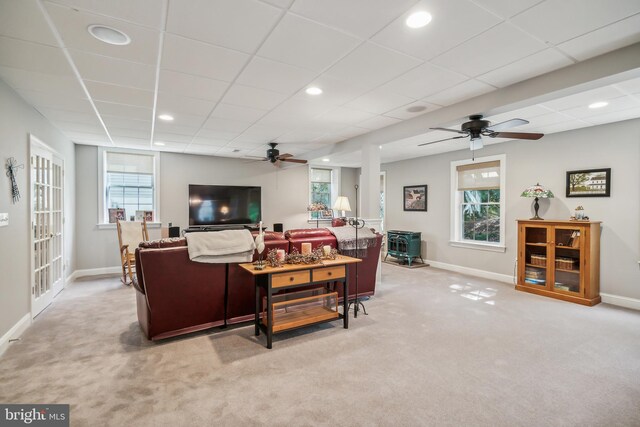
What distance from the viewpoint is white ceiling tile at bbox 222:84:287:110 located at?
311 centimetres

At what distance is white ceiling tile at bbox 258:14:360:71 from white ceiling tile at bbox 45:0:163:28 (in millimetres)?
721

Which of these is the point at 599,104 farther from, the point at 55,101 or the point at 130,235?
the point at 130,235

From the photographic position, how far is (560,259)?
4.43 m

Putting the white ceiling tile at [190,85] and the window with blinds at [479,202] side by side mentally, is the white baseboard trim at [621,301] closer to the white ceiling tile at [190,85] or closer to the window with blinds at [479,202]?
the window with blinds at [479,202]

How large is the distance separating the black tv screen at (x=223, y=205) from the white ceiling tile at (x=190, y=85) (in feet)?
11.7

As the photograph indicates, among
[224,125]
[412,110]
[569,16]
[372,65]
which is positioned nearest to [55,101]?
[224,125]

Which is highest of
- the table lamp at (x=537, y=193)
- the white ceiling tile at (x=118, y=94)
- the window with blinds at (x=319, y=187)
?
the white ceiling tile at (x=118, y=94)

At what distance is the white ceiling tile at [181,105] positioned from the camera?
331cm

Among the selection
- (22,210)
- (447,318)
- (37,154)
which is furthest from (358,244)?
(37,154)

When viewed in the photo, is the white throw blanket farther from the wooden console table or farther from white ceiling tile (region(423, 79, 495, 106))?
white ceiling tile (region(423, 79, 495, 106))

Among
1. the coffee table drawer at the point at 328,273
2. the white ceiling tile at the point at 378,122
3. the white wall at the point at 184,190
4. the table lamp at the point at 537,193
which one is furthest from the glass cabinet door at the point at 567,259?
the white wall at the point at 184,190

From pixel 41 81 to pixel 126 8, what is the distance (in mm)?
1825

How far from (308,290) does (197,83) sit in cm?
246

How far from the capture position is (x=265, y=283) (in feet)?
9.53
